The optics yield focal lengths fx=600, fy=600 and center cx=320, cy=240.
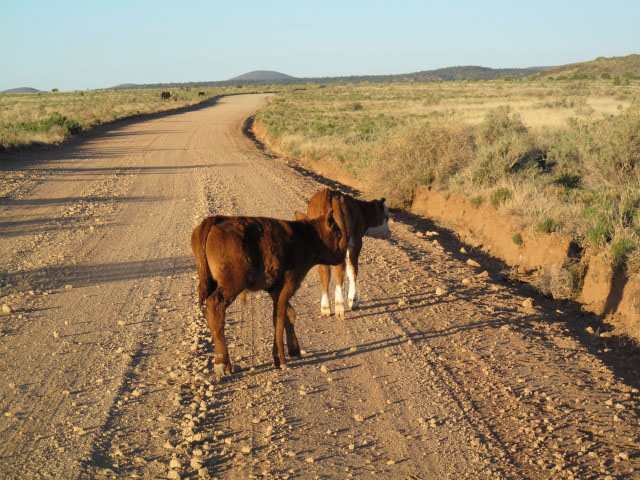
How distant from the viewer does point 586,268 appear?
985 centimetres

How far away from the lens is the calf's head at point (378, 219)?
8133 mm

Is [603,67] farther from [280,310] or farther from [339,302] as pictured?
[280,310]

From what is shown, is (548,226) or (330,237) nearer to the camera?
(330,237)

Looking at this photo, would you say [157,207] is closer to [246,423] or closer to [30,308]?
[30,308]

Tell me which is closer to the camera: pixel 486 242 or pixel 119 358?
pixel 119 358

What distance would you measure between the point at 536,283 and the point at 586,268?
82 centimetres

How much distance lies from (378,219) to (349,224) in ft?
3.14

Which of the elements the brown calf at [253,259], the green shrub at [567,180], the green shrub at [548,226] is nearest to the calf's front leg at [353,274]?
the brown calf at [253,259]

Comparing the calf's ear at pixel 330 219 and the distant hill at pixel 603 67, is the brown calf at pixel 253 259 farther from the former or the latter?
the distant hill at pixel 603 67

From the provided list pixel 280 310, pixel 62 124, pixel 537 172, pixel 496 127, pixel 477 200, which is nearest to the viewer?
pixel 280 310

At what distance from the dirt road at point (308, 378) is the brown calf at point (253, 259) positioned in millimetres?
623

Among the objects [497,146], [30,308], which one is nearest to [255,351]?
[30,308]

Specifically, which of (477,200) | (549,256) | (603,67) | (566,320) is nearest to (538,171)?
(477,200)

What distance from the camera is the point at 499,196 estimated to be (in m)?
13.2
